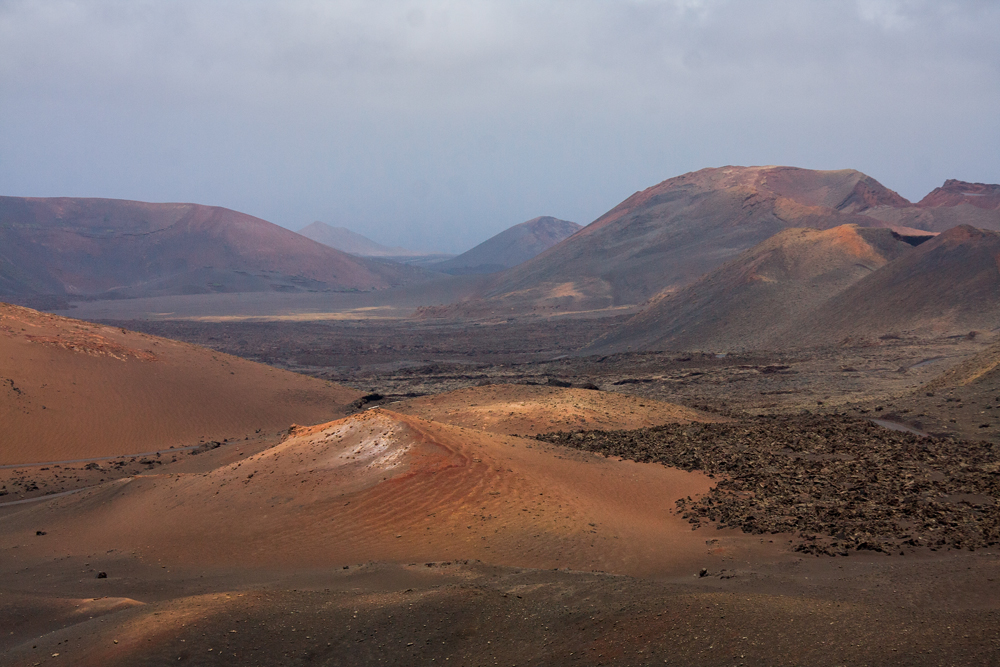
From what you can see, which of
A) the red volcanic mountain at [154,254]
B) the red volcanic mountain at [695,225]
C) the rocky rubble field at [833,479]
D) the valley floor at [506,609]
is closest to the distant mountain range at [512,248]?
the red volcanic mountain at [154,254]

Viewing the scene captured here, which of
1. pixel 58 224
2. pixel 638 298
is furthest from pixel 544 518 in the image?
pixel 58 224

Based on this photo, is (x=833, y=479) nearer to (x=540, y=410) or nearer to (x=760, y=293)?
(x=540, y=410)

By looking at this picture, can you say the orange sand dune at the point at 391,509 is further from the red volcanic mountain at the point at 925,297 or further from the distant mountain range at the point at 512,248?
the distant mountain range at the point at 512,248

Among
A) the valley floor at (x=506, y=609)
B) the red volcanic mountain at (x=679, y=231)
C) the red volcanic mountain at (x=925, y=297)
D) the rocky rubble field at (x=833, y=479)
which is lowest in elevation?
the rocky rubble field at (x=833, y=479)

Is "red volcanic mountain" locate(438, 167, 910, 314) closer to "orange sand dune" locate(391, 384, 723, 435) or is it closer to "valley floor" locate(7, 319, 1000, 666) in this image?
"orange sand dune" locate(391, 384, 723, 435)

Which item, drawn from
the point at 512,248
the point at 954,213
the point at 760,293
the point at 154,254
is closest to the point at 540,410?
the point at 760,293

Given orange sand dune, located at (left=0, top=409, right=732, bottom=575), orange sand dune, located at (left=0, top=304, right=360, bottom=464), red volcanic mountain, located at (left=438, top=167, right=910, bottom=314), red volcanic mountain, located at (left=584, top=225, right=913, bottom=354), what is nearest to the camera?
orange sand dune, located at (left=0, top=409, right=732, bottom=575)

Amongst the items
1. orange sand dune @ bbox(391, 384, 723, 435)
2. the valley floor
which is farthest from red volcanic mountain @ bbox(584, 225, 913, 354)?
the valley floor
